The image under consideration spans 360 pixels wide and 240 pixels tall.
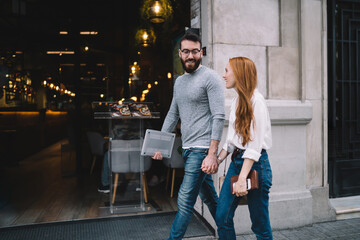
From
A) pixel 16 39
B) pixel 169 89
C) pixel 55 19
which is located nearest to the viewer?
pixel 169 89

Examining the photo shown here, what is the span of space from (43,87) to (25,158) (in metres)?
2.21

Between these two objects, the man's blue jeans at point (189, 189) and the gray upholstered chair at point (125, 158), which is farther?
the gray upholstered chair at point (125, 158)

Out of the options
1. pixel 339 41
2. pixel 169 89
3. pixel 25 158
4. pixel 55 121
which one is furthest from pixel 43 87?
pixel 339 41

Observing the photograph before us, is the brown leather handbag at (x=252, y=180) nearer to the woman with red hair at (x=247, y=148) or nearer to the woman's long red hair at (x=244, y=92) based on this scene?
the woman with red hair at (x=247, y=148)

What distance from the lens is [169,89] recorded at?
695cm

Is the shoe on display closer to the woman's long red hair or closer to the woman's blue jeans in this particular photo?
the woman's blue jeans

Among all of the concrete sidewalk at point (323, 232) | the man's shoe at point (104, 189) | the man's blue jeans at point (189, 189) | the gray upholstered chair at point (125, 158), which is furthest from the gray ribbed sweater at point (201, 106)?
the man's shoe at point (104, 189)

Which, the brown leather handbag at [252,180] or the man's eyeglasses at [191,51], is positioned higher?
the man's eyeglasses at [191,51]

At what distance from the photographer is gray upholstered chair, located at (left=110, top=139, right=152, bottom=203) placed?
15.6 feet

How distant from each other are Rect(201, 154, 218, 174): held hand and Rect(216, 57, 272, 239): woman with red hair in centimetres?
16

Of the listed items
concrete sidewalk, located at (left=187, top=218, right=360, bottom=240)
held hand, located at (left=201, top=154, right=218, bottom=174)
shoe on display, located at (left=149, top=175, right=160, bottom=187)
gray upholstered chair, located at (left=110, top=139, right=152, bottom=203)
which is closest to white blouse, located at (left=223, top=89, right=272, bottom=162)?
held hand, located at (left=201, top=154, right=218, bottom=174)

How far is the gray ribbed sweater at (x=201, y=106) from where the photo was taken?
2.69 metres

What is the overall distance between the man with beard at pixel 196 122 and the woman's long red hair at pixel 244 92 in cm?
24

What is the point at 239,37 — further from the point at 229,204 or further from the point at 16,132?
the point at 16,132
